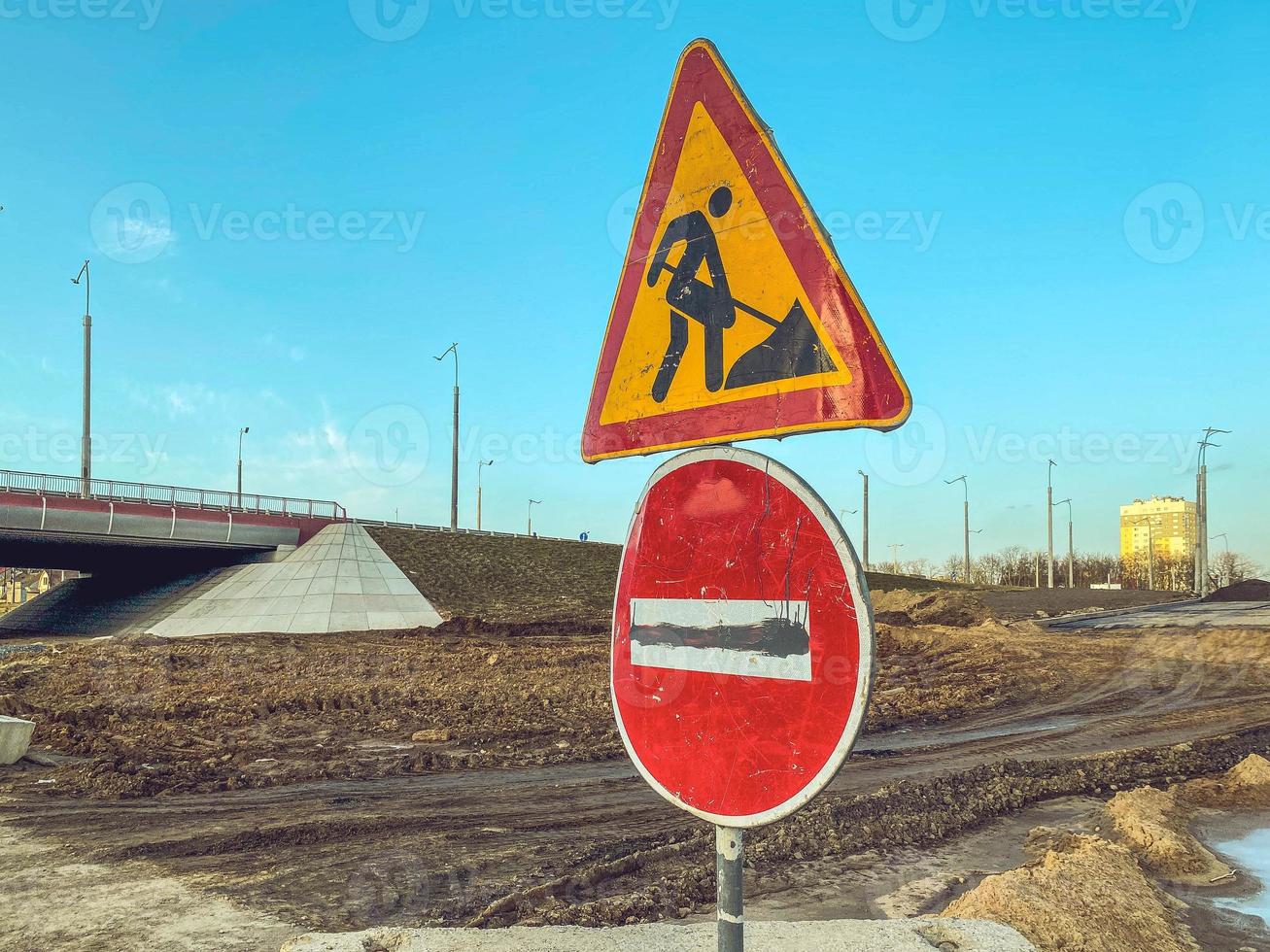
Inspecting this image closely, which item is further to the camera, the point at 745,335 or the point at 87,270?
the point at 87,270

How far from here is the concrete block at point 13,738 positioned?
28.6 ft

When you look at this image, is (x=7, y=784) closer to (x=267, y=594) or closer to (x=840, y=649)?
(x=840, y=649)

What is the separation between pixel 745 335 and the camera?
79.1 inches

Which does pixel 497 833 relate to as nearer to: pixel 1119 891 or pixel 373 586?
pixel 1119 891

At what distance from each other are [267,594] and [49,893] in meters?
27.8

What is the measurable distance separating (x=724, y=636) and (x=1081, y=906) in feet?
11.2

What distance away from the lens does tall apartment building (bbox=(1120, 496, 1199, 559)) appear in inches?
5640

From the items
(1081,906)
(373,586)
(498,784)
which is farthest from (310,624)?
(1081,906)

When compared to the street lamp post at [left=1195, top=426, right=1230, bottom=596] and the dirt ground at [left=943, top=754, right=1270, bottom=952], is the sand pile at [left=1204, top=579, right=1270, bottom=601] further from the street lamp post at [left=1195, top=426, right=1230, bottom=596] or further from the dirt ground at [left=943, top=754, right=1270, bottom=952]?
the dirt ground at [left=943, top=754, right=1270, bottom=952]

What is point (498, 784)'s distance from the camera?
26.5ft

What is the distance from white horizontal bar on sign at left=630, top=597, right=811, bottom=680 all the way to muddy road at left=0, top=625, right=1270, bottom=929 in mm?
3064

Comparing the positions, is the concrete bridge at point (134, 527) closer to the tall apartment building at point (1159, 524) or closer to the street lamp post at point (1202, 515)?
the street lamp post at point (1202, 515)

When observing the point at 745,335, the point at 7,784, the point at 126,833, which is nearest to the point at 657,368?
the point at 745,335

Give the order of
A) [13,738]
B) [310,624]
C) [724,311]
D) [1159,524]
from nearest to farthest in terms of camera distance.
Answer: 1. [724,311]
2. [13,738]
3. [310,624]
4. [1159,524]
